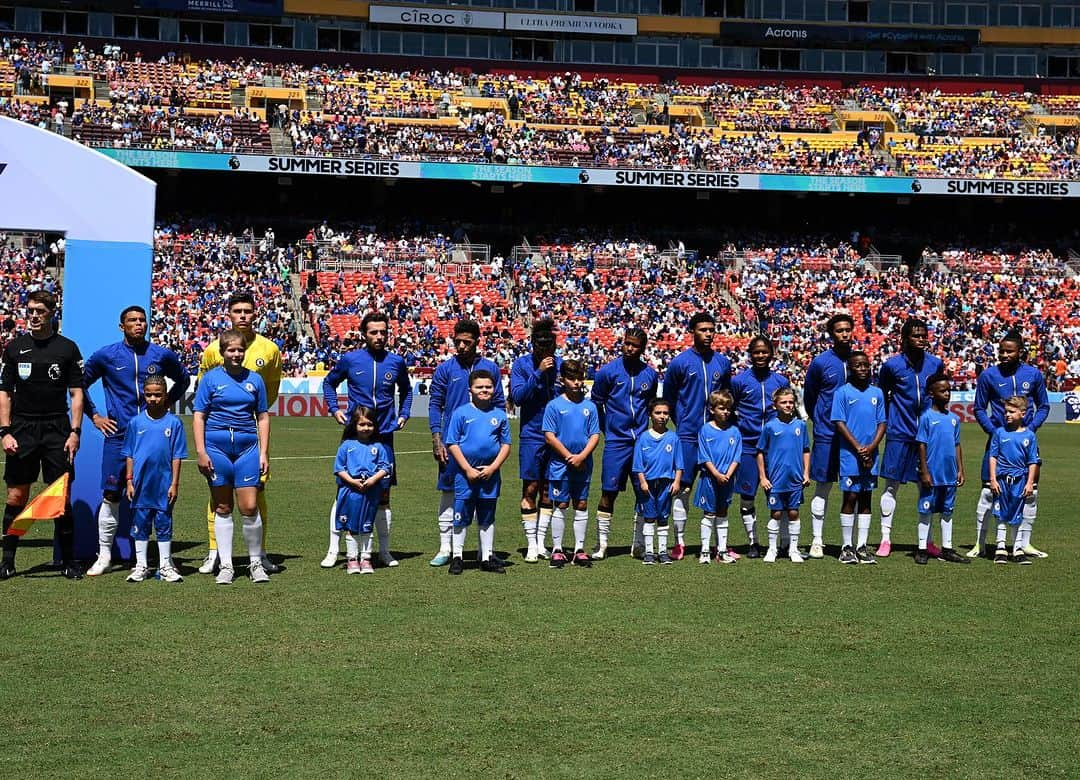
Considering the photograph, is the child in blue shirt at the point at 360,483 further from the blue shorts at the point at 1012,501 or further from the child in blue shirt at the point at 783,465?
the blue shorts at the point at 1012,501

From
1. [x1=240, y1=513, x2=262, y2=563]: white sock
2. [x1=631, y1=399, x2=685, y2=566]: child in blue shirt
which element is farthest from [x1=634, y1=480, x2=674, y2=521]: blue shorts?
[x1=240, y1=513, x2=262, y2=563]: white sock

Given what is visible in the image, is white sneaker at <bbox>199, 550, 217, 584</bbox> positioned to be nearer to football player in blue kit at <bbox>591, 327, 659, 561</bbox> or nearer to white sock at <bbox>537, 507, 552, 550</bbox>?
white sock at <bbox>537, 507, 552, 550</bbox>

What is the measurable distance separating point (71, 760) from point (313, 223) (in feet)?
149

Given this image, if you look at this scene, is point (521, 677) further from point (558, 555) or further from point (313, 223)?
point (313, 223)

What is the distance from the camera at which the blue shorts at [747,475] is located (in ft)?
38.9

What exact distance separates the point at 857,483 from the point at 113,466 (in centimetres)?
647

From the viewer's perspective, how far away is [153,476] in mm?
9891

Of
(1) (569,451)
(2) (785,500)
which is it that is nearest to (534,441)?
(1) (569,451)

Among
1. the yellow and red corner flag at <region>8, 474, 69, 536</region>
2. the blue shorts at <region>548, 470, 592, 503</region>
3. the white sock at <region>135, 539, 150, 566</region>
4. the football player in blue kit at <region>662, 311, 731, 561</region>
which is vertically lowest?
the white sock at <region>135, 539, 150, 566</region>

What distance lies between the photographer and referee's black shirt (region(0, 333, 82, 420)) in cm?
1009

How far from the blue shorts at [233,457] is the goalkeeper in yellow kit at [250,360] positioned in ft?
0.67

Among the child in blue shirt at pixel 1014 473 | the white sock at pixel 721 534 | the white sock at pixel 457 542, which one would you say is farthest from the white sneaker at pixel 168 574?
the child in blue shirt at pixel 1014 473

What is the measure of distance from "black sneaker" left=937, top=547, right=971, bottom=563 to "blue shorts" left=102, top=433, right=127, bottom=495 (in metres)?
7.29

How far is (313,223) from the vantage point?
49688 mm
